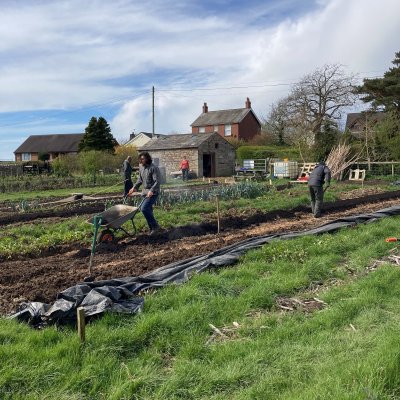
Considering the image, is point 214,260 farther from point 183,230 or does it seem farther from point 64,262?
point 183,230

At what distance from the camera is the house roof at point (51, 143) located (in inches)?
2719

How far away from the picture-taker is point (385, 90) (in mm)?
37188

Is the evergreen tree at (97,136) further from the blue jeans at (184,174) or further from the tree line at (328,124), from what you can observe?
the blue jeans at (184,174)

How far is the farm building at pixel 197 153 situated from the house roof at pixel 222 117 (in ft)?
76.8

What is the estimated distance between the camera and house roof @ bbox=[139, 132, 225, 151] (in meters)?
36.4

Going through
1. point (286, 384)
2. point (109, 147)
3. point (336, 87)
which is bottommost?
point (286, 384)

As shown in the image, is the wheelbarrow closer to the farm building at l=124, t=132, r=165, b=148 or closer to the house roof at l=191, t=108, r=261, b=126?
the house roof at l=191, t=108, r=261, b=126

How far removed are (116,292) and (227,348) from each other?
1.65 m

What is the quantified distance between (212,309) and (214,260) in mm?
1778

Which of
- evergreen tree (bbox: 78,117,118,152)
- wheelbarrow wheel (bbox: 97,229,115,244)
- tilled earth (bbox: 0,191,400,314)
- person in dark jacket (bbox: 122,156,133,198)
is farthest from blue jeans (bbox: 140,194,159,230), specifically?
evergreen tree (bbox: 78,117,118,152)

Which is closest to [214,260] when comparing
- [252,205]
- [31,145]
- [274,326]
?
[274,326]

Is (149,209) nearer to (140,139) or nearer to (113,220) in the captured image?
(113,220)

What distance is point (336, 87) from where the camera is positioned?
144 feet

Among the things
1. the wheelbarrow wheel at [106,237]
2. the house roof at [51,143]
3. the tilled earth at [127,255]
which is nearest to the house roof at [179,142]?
the tilled earth at [127,255]
